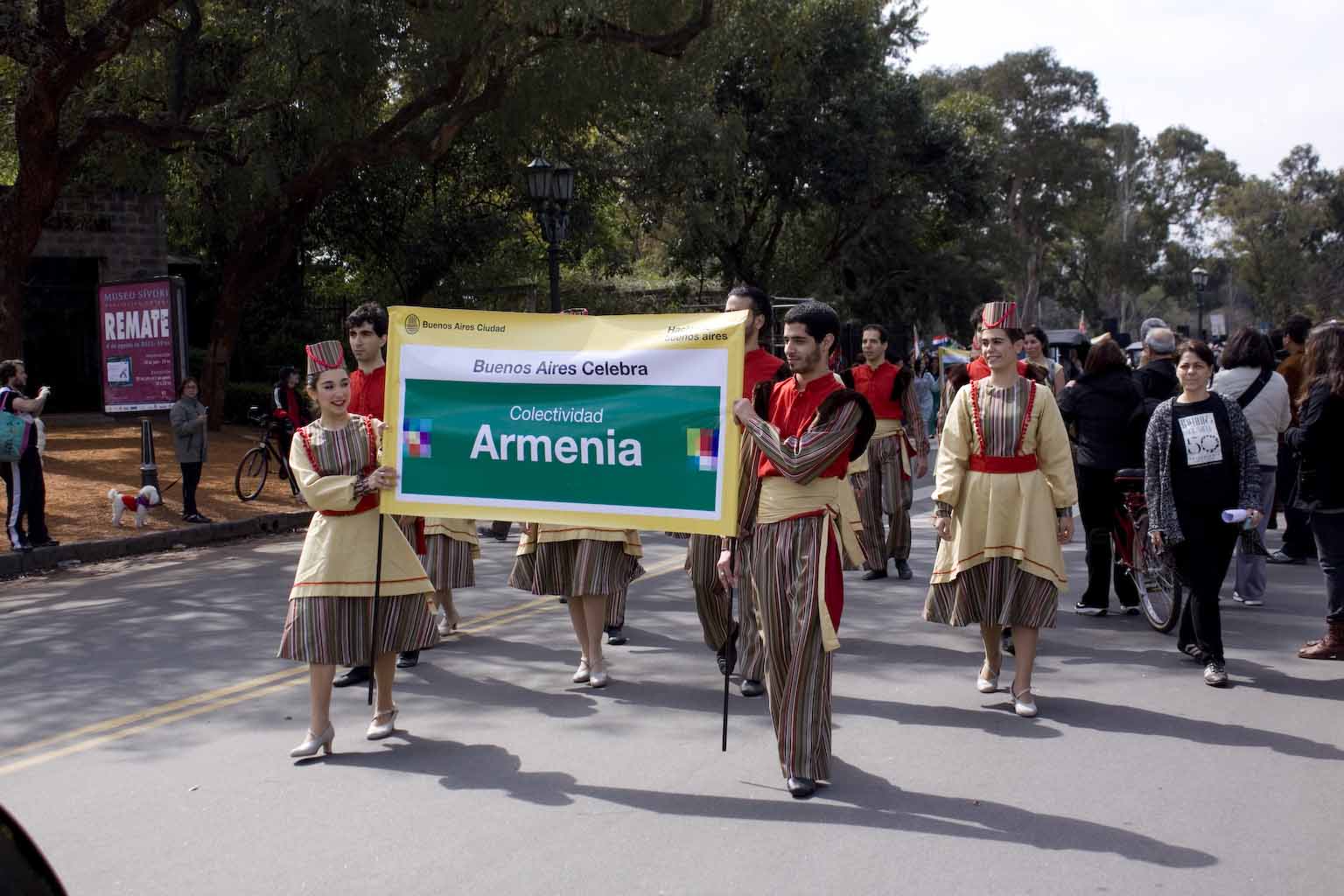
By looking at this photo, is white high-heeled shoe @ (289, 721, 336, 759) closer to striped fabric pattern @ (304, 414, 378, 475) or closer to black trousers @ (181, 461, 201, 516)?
striped fabric pattern @ (304, 414, 378, 475)

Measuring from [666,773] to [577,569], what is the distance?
67.9 inches

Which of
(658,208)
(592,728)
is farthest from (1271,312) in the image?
(592,728)

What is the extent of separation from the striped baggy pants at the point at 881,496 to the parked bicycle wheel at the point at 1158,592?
6.73 feet

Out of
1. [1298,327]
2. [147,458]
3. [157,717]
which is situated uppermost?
[1298,327]

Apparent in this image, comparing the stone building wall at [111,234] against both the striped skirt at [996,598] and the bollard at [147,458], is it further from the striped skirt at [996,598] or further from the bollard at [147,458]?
the striped skirt at [996,598]

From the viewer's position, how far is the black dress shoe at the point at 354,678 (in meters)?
7.16

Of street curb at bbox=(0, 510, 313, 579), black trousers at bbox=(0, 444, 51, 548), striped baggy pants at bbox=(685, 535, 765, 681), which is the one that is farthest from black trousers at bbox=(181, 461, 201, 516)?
striped baggy pants at bbox=(685, 535, 765, 681)

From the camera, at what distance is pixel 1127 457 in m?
8.73

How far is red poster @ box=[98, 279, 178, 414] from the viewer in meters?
16.1

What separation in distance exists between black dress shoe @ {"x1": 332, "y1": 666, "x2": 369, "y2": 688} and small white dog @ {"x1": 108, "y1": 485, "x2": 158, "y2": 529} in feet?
25.0

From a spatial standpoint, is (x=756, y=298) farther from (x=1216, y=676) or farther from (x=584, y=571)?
(x=1216, y=676)

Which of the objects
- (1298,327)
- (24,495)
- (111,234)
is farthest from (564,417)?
(111,234)

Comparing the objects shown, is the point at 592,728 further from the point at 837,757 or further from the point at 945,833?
the point at 945,833

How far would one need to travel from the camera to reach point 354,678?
283 inches
